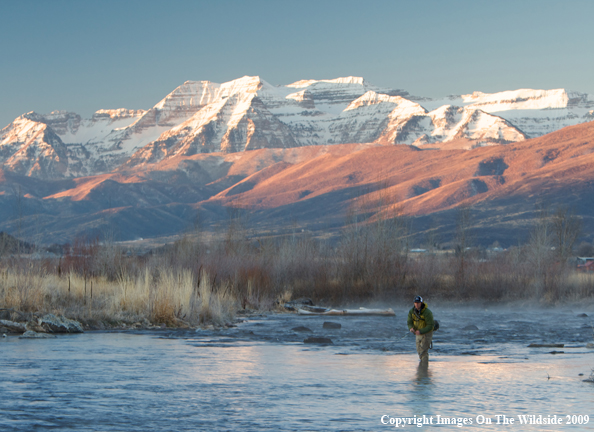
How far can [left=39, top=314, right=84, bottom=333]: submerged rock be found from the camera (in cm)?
2555

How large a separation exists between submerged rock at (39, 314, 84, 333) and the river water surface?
4.31 feet

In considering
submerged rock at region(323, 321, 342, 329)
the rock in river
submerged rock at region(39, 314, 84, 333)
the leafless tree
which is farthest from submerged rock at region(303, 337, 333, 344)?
the leafless tree

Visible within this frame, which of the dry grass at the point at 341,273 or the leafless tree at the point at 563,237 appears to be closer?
the dry grass at the point at 341,273

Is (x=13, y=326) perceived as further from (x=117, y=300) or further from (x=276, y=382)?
(x=276, y=382)

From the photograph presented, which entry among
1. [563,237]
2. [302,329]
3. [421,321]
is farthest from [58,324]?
[563,237]

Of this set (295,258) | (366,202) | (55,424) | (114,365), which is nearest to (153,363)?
(114,365)

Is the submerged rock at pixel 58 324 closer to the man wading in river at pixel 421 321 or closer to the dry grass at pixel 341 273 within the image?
the dry grass at pixel 341 273

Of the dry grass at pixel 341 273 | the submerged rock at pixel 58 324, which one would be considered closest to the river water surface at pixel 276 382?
the submerged rock at pixel 58 324

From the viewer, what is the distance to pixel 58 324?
2580 cm

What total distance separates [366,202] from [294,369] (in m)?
36.9

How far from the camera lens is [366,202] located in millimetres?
54531

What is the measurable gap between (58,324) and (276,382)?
39.2ft

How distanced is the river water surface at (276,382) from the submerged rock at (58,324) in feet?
4.31

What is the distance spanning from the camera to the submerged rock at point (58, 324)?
25.5 meters
